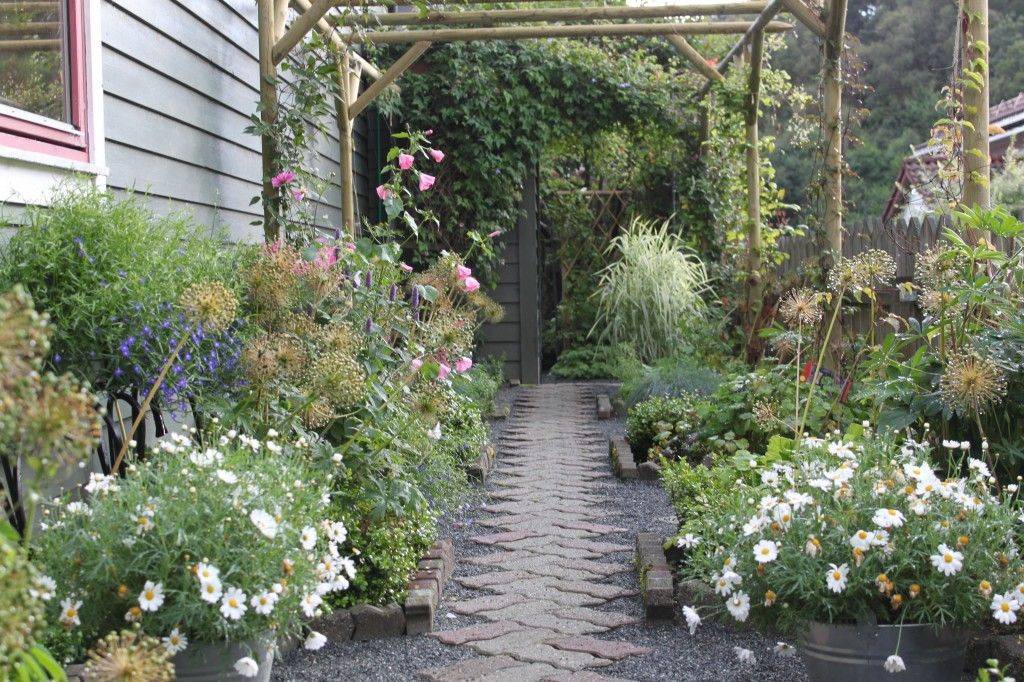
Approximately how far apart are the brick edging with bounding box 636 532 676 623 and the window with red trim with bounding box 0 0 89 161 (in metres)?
2.27

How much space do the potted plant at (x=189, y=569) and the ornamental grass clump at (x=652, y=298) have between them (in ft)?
21.5

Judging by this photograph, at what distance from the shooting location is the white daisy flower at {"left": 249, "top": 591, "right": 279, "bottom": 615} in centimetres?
201

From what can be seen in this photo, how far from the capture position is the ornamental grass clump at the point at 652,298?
8523mm

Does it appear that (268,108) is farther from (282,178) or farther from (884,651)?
(884,651)

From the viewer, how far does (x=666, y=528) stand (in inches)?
166

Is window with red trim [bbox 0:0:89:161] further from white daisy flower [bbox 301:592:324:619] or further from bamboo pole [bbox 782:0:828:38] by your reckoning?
bamboo pole [bbox 782:0:828:38]

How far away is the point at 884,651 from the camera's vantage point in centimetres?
226

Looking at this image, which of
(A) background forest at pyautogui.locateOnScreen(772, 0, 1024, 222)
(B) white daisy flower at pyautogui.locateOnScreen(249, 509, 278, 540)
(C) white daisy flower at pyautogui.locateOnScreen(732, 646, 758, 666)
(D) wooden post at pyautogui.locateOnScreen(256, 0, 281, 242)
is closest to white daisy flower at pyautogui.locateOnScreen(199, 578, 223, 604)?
(B) white daisy flower at pyautogui.locateOnScreen(249, 509, 278, 540)

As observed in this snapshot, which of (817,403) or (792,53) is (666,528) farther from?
(792,53)

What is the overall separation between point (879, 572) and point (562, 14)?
4.98m

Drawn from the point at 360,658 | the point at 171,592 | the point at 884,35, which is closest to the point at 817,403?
the point at 360,658

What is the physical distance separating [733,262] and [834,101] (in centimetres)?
448

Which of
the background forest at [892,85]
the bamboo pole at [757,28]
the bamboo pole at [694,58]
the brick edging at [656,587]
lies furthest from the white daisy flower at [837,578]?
the background forest at [892,85]

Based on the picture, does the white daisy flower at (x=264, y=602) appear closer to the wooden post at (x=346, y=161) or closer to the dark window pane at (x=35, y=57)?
the dark window pane at (x=35, y=57)
